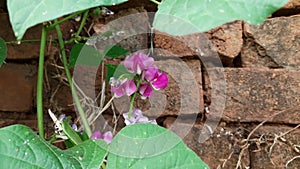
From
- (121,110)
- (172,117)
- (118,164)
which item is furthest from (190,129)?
(118,164)

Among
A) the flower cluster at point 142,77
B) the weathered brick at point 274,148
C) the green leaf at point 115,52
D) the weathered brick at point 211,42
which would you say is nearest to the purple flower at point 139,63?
the flower cluster at point 142,77

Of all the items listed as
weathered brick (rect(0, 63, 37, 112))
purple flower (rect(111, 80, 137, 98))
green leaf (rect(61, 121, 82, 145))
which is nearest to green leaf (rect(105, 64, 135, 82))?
purple flower (rect(111, 80, 137, 98))

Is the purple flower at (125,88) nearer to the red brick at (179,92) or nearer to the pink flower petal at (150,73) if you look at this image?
the pink flower petal at (150,73)

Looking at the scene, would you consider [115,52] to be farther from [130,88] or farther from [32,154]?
[32,154]

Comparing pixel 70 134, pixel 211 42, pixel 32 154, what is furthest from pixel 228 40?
pixel 32 154

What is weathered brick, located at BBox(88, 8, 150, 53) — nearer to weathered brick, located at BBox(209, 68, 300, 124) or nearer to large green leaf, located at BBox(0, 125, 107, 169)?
weathered brick, located at BBox(209, 68, 300, 124)

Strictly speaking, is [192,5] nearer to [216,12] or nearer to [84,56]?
[216,12]
